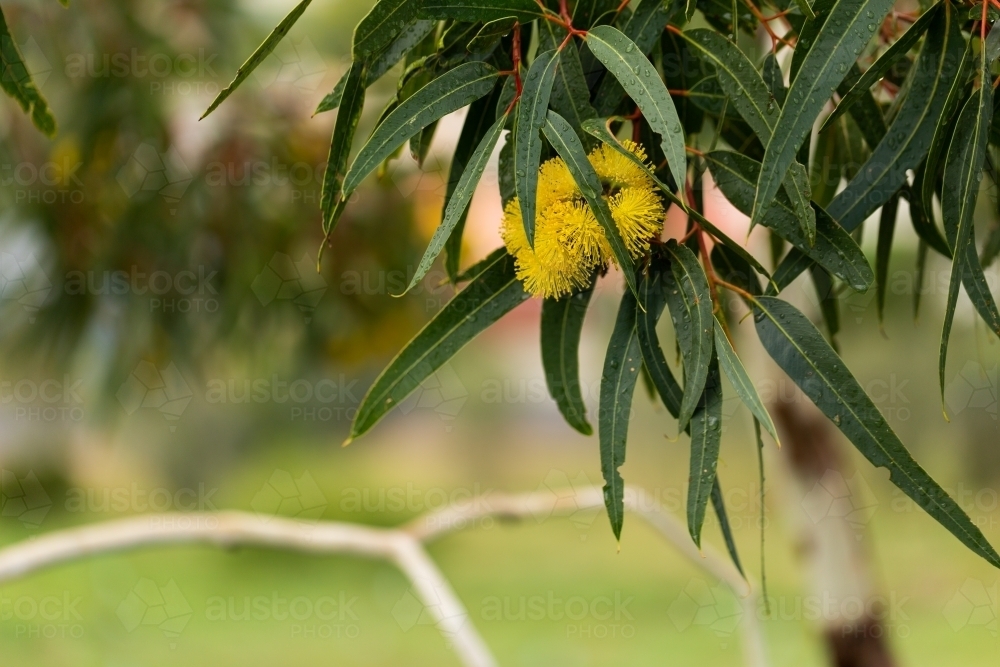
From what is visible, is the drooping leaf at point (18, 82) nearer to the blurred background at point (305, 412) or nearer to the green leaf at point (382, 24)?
the green leaf at point (382, 24)

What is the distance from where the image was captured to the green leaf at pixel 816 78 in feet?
0.84

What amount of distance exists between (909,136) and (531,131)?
16cm

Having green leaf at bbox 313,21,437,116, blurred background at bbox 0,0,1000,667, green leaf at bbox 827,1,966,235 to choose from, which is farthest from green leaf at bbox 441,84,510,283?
blurred background at bbox 0,0,1000,667

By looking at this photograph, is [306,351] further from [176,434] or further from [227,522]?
[176,434]

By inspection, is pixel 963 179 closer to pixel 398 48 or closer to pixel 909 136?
pixel 909 136

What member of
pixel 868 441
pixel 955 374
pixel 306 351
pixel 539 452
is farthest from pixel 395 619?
pixel 868 441

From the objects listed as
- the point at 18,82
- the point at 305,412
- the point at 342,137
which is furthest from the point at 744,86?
the point at 305,412

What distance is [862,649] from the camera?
3.11 ft

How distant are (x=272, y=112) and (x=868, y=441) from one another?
3.69 feet

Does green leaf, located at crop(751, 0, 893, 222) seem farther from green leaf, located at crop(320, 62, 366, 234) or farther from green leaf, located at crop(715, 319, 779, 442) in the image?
green leaf, located at crop(320, 62, 366, 234)

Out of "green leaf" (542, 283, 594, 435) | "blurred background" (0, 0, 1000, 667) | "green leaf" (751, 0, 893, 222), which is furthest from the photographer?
"blurred background" (0, 0, 1000, 667)

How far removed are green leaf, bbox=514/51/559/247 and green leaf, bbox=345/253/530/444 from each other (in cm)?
6

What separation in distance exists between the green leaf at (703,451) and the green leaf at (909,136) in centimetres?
10

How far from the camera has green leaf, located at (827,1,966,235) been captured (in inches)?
12.5
